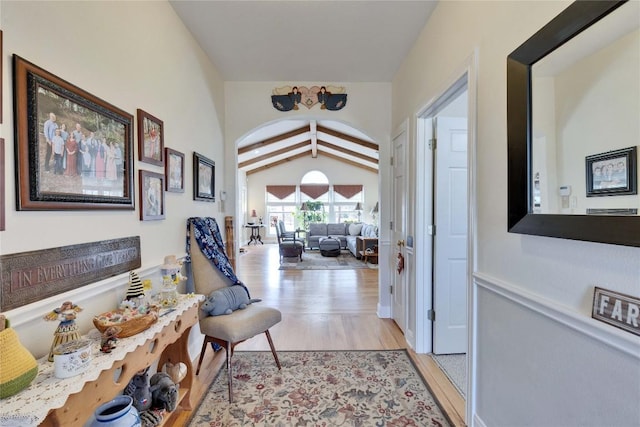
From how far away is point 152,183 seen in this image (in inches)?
73.5

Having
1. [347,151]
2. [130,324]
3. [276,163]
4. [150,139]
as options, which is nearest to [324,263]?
[347,151]

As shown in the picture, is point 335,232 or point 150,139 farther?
point 335,232

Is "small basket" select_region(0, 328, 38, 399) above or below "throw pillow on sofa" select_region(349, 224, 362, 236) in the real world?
above

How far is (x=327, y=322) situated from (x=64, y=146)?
2.84 metres

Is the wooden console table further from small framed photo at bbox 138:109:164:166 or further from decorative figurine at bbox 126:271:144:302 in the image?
small framed photo at bbox 138:109:164:166

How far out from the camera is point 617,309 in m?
0.85

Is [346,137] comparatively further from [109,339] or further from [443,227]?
[109,339]

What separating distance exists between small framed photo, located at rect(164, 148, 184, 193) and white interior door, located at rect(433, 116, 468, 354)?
2.08m

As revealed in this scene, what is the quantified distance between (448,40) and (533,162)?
4.05ft

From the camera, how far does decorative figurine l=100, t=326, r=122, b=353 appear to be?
3.69 ft

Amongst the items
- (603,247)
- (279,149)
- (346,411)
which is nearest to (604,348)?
(603,247)

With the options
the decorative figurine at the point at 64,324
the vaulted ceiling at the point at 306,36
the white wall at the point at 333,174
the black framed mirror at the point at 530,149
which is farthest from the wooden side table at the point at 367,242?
the decorative figurine at the point at 64,324

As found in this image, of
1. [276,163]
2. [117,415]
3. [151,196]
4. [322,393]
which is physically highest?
[276,163]

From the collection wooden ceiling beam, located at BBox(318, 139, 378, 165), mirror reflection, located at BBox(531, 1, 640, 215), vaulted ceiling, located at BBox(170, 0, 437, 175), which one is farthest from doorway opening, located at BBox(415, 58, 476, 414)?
wooden ceiling beam, located at BBox(318, 139, 378, 165)
